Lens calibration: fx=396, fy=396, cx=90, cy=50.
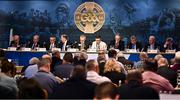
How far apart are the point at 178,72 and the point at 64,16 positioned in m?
8.67

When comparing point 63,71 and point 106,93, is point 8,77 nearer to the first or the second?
point 63,71

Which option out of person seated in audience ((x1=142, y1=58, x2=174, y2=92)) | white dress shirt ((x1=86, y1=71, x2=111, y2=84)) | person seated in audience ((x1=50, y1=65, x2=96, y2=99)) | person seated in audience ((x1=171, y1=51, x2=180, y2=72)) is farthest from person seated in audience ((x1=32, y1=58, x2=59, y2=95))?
person seated in audience ((x1=171, y1=51, x2=180, y2=72))

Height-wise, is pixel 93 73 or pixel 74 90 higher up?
pixel 93 73

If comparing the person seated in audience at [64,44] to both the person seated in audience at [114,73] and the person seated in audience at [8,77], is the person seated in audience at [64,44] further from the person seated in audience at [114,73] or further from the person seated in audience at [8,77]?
the person seated in audience at [8,77]

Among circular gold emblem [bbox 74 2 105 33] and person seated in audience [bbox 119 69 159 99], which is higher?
circular gold emblem [bbox 74 2 105 33]

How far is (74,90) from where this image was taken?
4730mm

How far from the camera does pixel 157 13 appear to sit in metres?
15.1

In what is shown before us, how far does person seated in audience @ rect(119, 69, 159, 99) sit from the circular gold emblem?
1055 centimetres

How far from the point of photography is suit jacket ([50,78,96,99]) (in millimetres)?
4715

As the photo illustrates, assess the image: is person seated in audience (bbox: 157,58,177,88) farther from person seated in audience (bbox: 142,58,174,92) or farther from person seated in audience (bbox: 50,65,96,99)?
person seated in audience (bbox: 50,65,96,99)

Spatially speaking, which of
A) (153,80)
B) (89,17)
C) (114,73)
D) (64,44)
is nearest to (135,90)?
(153,80)

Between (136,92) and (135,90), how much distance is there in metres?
0.03

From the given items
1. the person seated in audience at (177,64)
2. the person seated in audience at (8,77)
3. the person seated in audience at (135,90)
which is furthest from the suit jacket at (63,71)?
the person seated in audience at (135,90)

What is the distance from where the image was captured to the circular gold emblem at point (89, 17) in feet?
50.0
